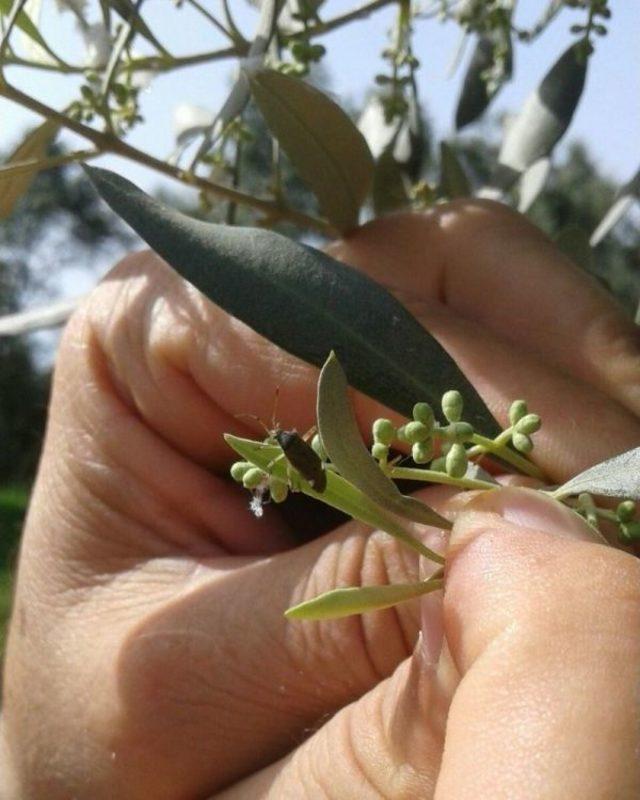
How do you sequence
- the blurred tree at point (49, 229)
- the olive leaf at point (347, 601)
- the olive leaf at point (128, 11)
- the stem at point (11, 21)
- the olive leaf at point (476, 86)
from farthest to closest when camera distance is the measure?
the blurred tree at point (49, 229), the olive leaf at point (476, 86), the olive leaf at point (128, 11), the stem at point (11, 21), the olive leaf at point (347, 601)

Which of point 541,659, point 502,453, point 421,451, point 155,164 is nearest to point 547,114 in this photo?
point 155,164

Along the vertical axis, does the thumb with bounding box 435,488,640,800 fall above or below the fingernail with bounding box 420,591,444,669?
above

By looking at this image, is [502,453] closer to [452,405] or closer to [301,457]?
[452,405]

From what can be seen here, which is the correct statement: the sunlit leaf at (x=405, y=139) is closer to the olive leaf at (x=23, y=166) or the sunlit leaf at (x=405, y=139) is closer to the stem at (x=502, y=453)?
the olive leaf at (x=23, y=166)

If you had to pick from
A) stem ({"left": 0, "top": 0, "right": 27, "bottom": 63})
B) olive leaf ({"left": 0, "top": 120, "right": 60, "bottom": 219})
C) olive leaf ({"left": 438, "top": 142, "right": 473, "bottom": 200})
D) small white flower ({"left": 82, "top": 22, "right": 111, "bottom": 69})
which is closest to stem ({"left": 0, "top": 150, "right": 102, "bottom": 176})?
olive leaf ({"left": 0, "top": 120, "right": 60, "bottom": 219})

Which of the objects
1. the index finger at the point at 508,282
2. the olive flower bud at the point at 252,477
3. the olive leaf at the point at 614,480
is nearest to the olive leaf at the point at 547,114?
the index finger at the point at 508,282

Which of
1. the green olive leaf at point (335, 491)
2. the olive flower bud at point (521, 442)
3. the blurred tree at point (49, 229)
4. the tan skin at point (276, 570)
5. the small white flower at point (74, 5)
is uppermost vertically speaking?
the small white flower at point (74, 5)

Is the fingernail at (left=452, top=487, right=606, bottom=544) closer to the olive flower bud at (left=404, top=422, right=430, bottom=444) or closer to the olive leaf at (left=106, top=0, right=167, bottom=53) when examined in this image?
the olive flower bud at (left=404, top=422, right=430, bottom=444)
